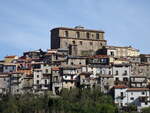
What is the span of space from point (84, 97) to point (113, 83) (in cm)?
694

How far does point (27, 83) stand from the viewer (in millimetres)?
65250

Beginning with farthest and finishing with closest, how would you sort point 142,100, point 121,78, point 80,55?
point 80,55
point 121,78
point 142,100

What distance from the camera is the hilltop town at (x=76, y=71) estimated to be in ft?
209

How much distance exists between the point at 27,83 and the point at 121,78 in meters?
12.8

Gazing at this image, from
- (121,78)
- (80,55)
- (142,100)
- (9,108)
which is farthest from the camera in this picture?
(80,55)

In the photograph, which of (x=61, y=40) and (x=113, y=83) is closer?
(x=113, y=83)

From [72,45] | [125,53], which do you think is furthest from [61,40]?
[125,53]

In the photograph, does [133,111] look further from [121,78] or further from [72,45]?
[72,45]

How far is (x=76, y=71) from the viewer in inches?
2594

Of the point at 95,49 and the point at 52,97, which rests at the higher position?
the point at 95,49

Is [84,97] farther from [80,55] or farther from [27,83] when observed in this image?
[80,55]

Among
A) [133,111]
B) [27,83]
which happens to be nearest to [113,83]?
[133,111]

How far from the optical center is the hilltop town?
63812 mm

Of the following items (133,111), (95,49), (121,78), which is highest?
(95,49)
